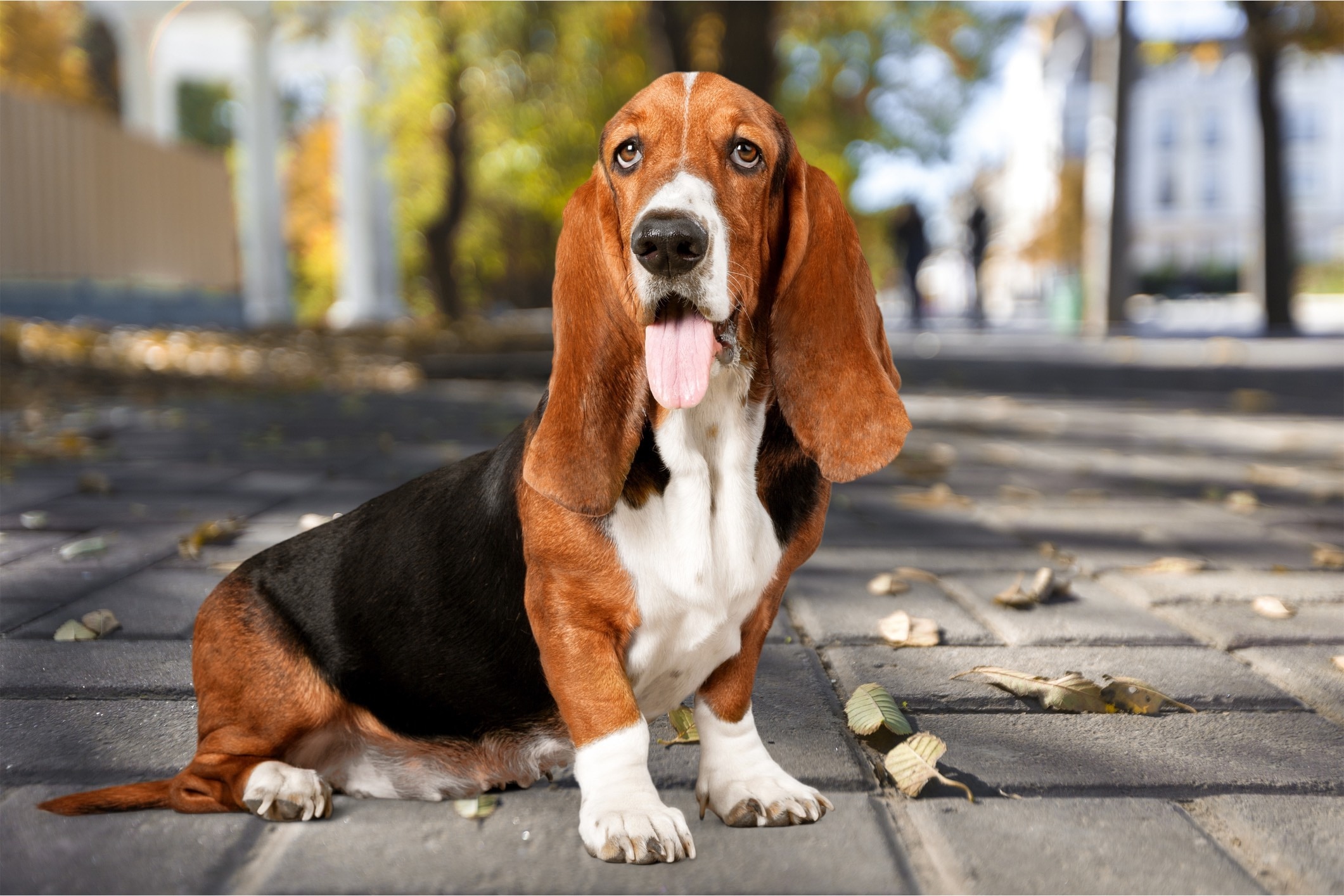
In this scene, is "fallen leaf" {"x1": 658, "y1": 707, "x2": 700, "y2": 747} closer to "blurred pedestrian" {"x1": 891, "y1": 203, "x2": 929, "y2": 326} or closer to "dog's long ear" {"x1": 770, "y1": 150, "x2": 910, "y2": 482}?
"dog's long ear" {"x1": 770, "y1": 150, "x2": 910, "y2": 482}

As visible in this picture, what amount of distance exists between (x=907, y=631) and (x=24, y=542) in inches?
131

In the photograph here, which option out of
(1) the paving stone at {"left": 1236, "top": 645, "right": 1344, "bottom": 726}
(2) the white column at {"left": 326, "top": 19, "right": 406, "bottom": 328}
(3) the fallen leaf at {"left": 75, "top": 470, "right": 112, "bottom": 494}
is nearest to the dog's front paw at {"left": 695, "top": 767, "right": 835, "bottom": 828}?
(1) the paving stone at {"left": 1236, "top": 645, "right": 1344, "bottom": 726}

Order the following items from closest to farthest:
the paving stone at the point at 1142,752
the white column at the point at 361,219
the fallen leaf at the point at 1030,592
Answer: the paving stone at the point at 1142,752 < the fallen leaf at the point at 1030,592 < the white column at the point at 361,219

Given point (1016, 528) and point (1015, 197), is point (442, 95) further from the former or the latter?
Result: point (1015, 197)

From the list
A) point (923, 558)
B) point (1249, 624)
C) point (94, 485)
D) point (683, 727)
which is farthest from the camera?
point (94, 485)

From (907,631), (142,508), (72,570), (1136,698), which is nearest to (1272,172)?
(907,631)

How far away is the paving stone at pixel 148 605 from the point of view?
3039mm

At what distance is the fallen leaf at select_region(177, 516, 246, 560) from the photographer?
399 centimetres

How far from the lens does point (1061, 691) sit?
2545 mm

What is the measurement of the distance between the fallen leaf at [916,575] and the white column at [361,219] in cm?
1696

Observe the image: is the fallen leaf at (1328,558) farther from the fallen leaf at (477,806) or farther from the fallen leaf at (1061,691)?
the fallen leaf at (477,806)

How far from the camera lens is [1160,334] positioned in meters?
20.4

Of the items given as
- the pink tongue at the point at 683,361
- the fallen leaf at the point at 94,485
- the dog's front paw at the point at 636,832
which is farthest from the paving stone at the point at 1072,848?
the fallen leaf at the point at 94,485

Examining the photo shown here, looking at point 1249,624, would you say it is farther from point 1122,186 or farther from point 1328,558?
point 1122,186
